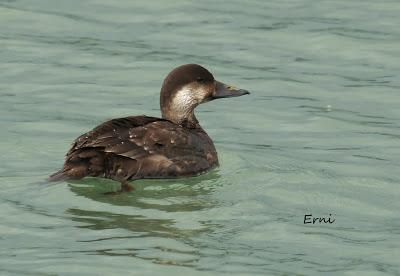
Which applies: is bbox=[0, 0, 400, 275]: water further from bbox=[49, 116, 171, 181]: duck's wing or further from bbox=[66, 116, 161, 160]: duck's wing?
bbox=[66, 116, 161, 160]: duck's wing

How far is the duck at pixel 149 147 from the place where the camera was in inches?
475

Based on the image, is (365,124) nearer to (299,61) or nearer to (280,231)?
(299,61)

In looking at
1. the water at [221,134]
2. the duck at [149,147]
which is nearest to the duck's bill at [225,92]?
the duck at [149,147]

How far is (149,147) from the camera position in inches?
489

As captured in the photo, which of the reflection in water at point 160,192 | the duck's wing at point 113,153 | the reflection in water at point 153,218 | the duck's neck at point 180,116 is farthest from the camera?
the duck's neck at point 180,116

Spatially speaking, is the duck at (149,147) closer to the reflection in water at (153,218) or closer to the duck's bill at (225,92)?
the reflection in water at (153,218)

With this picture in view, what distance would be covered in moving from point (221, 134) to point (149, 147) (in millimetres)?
1960

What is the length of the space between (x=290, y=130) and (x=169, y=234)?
3.89 metres

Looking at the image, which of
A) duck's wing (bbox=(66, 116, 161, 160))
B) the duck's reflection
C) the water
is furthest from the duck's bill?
duck's wing (bbox=(66, 116, 161, 160))

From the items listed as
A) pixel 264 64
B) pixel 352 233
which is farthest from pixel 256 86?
pixel 352 233

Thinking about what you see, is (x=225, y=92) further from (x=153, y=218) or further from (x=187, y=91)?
(x=153, y=218)

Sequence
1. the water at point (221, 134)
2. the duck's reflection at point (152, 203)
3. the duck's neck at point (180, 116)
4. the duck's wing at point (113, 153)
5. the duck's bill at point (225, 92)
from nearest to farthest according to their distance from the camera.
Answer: the water at point (221, 134) < the duck's reflection at point (152, 203) < the duck's wing at point (113, 153) < the duck's neck at point (180, 116) < the duck's bill at point (225, 92)

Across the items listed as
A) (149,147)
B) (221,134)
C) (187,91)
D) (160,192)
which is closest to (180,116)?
(187,91)

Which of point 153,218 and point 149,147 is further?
point 149,147
